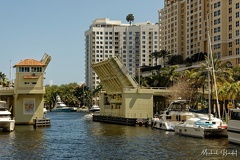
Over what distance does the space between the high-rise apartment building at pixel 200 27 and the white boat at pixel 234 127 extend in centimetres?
4720

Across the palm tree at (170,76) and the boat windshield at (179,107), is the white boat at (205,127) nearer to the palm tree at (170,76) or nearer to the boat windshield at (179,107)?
the boat windshield at (179,107)

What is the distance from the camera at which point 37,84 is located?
6438cm

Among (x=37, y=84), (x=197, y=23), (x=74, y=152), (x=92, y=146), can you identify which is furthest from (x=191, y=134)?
(x=197, y=23)

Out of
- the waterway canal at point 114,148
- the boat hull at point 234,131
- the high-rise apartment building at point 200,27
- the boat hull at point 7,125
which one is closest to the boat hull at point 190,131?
the waterway canal at point 114,148

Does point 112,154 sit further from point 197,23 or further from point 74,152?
point 197,23

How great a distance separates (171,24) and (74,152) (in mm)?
117786

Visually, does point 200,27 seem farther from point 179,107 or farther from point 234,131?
point 234,131

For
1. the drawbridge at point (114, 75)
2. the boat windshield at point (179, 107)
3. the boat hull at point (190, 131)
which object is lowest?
the boat hull at point (190, 131)

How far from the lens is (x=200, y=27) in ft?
430

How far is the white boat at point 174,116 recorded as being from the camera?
58.2m

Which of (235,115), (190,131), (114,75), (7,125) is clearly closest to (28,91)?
(7,125)

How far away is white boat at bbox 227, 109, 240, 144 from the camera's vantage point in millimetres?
39406

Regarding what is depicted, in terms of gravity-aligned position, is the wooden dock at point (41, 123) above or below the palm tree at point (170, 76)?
below

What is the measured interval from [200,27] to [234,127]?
3723 inches
